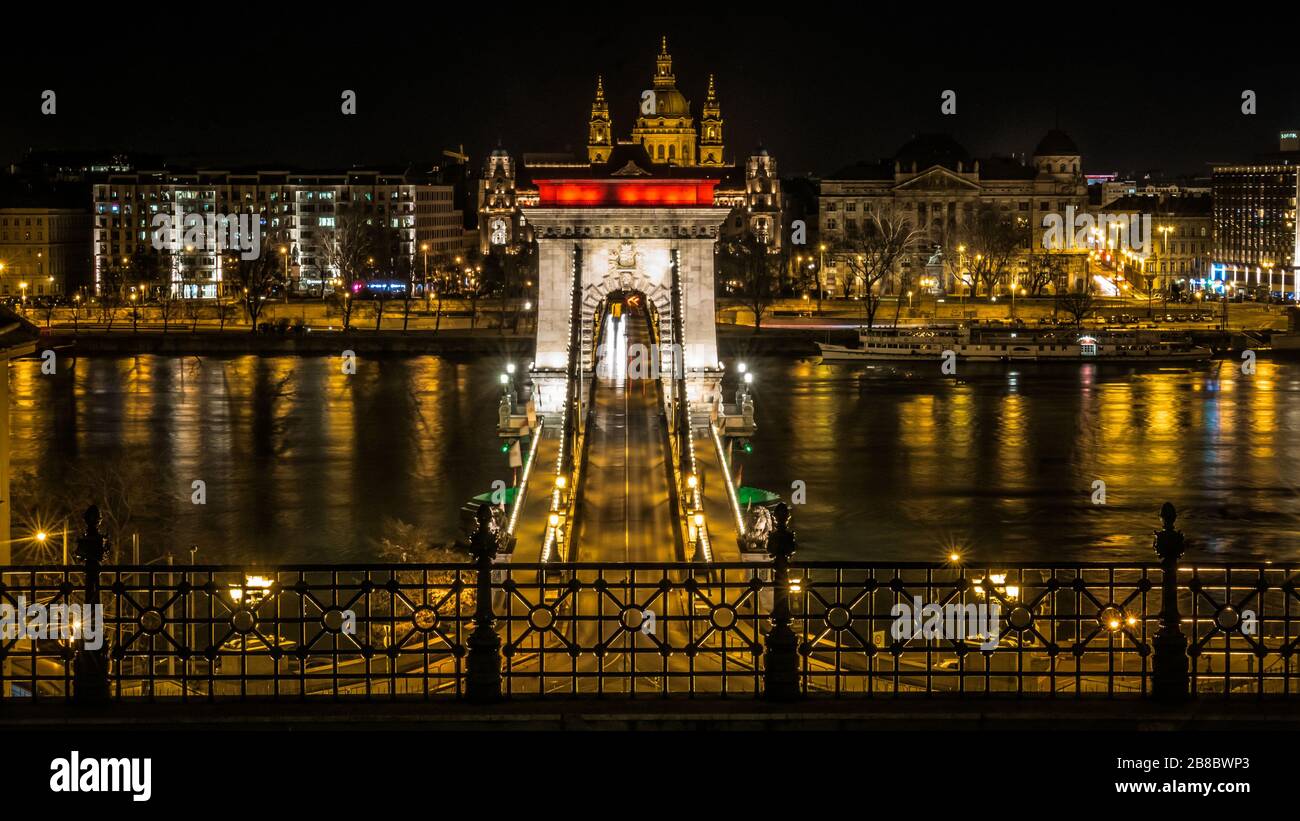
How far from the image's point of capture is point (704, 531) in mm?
24328

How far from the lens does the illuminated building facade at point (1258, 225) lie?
8488cm

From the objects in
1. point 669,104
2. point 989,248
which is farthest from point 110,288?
point 989,248

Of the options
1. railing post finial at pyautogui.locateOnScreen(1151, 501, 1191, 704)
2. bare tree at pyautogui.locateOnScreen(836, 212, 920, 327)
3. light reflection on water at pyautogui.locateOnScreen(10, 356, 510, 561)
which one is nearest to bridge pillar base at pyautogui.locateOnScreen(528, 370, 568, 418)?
light reflection on water at pyautogui.locateOnScreen(10, 356, 510, 561)

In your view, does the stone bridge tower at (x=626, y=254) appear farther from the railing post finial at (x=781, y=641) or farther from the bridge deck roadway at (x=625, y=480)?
the railing post finial at (x=781, y=641)

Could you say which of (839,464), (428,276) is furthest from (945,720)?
Result: (428,276)

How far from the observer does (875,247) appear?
3233 inches

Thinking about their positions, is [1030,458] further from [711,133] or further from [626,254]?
[711,133]

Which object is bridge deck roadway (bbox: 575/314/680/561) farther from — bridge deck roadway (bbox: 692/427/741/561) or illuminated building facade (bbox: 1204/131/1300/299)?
illuminated building facade (bbox: 1204/131/1300/299)

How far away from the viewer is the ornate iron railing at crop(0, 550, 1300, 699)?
24.7 ft

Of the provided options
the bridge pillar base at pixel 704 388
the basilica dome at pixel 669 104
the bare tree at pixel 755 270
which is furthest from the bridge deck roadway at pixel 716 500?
the basilica dome at pixel 669 104

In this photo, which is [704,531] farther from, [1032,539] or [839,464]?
[839,464]

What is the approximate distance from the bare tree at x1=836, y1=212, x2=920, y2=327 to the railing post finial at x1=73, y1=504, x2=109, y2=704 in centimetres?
6751

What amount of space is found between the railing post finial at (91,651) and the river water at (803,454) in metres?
14.8
